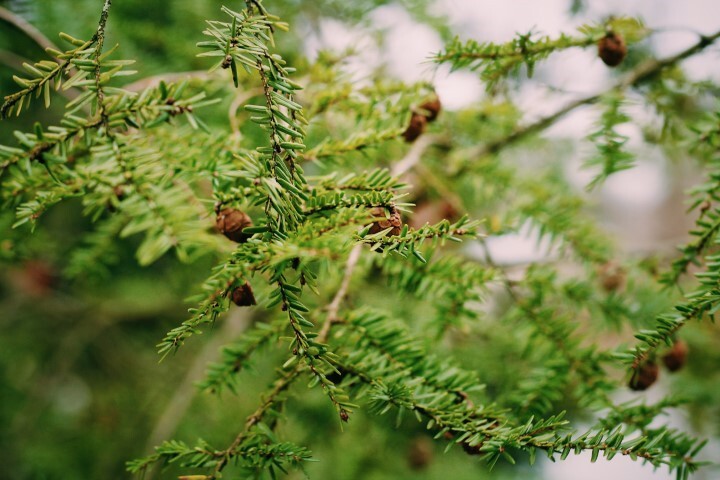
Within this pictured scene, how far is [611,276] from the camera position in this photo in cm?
71

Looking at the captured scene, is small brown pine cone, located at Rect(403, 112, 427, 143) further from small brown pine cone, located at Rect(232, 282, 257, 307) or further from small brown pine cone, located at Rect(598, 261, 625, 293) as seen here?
small brown pine cone, located at Rect(598, 261, 625, 293)

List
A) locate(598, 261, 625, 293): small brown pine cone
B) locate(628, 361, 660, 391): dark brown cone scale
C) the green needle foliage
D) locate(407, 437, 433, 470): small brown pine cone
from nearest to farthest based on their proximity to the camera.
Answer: the green needle foliage
locate(628, 361, 660, 391): dark brown cone scale
locate(598, 261, 625, 293): small brown pine cone
locate(407, 437, 433, 470): small brown pine cone

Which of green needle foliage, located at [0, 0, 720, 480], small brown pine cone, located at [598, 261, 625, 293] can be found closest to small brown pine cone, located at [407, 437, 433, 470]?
green needle foliage, located at [0, 0, 720, 480]

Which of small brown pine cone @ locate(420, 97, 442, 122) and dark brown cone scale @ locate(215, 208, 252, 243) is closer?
dark brown cone scale @ locate(215, 208, 252, 243)

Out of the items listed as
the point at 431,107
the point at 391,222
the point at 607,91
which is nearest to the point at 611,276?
the point at 607,91

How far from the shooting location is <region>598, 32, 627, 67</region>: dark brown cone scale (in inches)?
19.7

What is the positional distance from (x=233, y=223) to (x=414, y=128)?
239 millimetres

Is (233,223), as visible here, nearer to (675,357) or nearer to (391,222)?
(391,222)

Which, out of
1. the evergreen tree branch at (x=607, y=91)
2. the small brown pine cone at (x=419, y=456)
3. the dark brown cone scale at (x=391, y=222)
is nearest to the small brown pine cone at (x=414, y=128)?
the dark brown cone scale at (x=391, y=222)

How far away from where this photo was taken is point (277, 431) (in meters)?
0.44

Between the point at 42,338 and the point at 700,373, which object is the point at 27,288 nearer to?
the point at 42,338

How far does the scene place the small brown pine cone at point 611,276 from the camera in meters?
0.71

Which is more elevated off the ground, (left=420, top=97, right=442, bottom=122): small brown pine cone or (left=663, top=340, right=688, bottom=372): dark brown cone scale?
(left=420, top=97, right=442, bottom=122): small brown pine cone

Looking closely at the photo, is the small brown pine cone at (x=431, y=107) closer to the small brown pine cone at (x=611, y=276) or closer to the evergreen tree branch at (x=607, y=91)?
the evergreen tree branch at (x=607, y=91)
